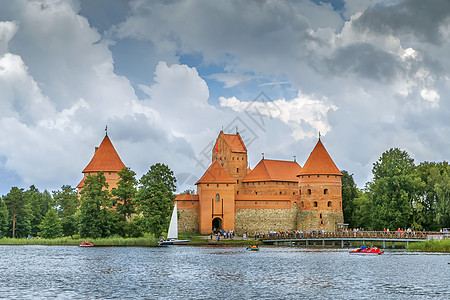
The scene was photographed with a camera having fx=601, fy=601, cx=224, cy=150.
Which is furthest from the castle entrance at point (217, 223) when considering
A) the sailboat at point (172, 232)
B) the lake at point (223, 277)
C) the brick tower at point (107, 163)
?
the lake at point (223, 277)

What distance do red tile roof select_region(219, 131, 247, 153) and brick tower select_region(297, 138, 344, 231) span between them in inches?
493

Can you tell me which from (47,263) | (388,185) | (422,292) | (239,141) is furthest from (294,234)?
(422,292)

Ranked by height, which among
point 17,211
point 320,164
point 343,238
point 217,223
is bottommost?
point 343,238

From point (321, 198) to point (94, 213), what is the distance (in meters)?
27.3

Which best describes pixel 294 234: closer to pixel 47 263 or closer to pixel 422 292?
pixel 47 263

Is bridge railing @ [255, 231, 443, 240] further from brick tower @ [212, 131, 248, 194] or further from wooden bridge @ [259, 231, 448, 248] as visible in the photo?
brick tower @ [212, 131, 248, 194]

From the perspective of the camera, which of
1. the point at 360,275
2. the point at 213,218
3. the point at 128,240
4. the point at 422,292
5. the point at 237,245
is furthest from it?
→ the point at 213,218

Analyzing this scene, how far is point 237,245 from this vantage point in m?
61.7

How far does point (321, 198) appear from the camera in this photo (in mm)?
70812

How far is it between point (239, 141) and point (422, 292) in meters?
58.2

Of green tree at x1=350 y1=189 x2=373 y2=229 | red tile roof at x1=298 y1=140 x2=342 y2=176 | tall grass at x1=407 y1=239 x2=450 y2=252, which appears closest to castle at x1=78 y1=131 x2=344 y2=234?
red tile roof at x1=298 y1=140 x2=342 y2=176

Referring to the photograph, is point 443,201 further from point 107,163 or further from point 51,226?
point 51,226

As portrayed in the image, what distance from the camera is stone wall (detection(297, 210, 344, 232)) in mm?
70562

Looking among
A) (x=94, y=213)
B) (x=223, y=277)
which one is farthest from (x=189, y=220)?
(x=223, y=277)
